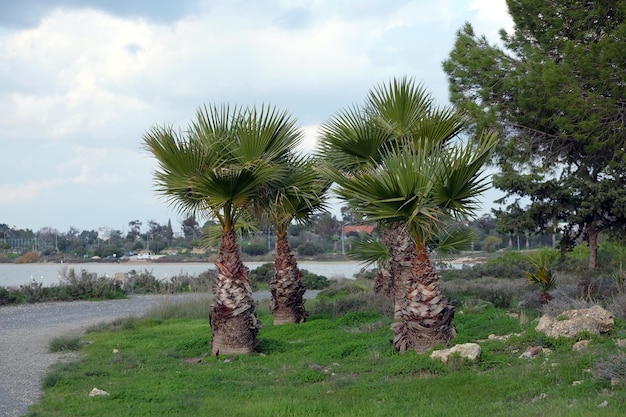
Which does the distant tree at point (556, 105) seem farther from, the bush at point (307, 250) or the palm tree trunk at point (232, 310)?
the bush at point (307, 250)

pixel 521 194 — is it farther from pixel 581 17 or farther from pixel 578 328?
pixel 578 328

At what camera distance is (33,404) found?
9.82 m

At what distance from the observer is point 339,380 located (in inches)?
397

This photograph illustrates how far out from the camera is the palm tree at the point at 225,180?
13320 millimetres

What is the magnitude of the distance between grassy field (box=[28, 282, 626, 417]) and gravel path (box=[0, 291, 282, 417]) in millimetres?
396

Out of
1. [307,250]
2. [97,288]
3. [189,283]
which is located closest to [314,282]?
[189,283]

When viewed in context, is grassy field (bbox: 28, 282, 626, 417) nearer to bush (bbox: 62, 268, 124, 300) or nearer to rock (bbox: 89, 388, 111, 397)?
rock (bbox: 89, 388, 111, 397)

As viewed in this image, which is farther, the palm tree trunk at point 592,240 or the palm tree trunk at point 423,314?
the palm tree trunk at point 592,240

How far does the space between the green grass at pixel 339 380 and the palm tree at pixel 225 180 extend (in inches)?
29.1

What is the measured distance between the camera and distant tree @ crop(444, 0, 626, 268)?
14367 millimetres

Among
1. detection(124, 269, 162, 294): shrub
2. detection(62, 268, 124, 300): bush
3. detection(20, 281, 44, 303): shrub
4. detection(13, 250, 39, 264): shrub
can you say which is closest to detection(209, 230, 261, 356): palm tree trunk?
detection(20, 281, 44, 303): shrub

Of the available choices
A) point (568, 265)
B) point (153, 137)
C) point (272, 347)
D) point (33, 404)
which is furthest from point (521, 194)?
point (33, 404)

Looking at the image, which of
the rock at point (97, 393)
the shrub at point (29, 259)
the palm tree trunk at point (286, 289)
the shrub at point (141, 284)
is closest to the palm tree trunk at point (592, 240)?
the palm tree trunk at point (286, 289)

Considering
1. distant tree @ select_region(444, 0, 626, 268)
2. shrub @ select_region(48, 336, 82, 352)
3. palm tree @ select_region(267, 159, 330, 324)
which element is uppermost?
distant tree @ select_region(444, 0, 626, 268)
